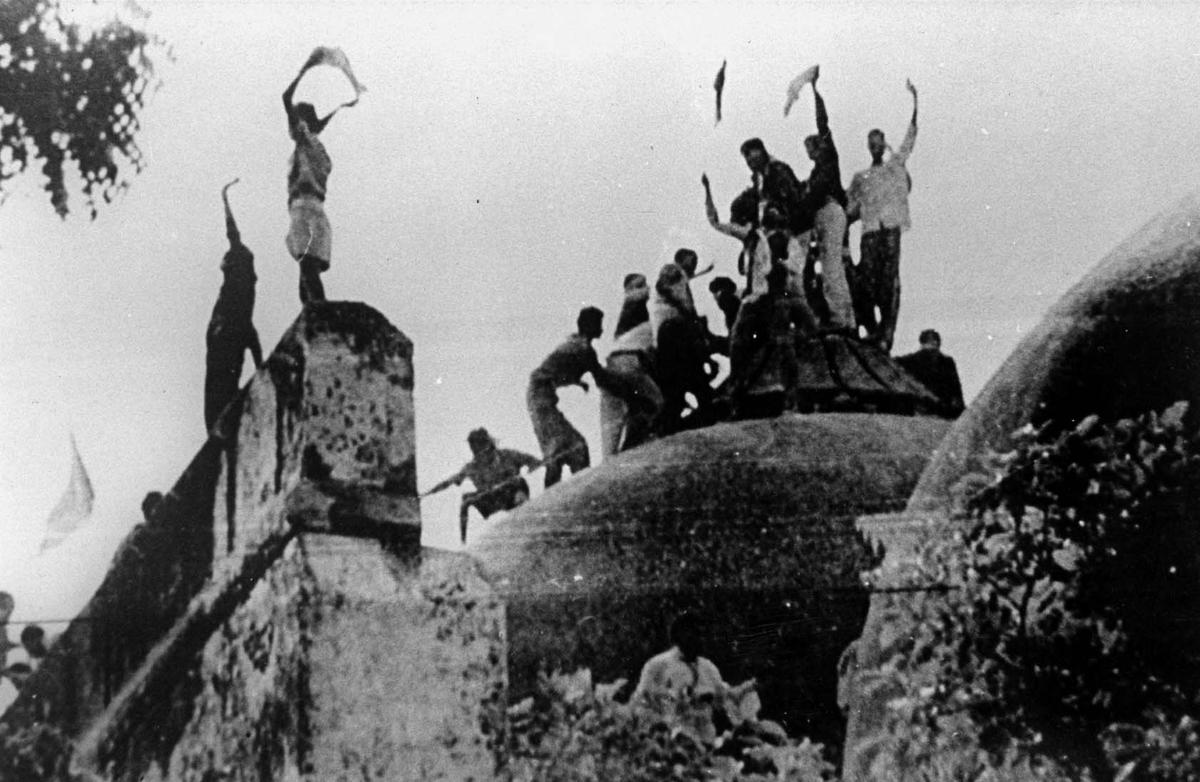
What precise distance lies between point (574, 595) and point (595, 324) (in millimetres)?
2372

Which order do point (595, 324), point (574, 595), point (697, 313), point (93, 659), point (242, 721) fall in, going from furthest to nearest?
point (697, 313), point (595, 324), point (574, 595), point (93, 659), point (242, 721)

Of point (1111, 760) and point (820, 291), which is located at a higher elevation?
point (820, 291)

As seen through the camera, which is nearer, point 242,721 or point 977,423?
point 242,721

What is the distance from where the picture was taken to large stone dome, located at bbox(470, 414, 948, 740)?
914 cm

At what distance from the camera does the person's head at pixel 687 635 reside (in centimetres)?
902

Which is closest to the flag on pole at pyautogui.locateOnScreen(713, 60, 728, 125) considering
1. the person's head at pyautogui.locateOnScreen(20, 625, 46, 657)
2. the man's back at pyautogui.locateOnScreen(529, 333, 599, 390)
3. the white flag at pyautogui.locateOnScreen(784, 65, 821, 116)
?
the white flag at pyautogui.locateOnScreen(784, 65, 821, 116)

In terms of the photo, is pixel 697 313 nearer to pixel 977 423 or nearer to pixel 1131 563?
pixel 977 423

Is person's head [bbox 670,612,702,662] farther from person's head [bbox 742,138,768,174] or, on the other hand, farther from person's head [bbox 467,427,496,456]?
person's head [bbox 742,138,768,174]

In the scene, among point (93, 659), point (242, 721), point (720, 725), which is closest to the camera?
point (242, 721)

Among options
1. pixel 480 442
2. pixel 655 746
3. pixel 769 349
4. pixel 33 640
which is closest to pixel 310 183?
pixel 33 640

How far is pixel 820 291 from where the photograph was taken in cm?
1349

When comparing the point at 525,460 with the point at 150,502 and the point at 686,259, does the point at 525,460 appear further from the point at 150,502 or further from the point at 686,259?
the point at 150,502

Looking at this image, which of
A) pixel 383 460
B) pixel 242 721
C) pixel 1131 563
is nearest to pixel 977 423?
pixel 1131 563

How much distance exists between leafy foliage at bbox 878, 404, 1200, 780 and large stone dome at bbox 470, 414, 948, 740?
86 cm
